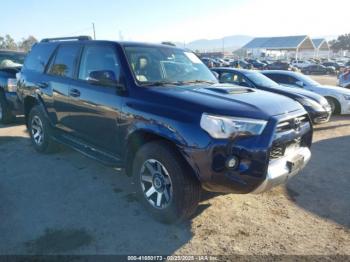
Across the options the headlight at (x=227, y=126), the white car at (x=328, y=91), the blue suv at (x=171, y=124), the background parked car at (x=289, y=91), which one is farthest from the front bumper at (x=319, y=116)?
the headlight at (x=227, y=126)

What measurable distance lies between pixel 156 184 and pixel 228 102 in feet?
3.88

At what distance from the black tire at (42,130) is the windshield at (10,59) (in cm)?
354

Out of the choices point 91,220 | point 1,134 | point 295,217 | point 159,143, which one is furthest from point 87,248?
point 1,134

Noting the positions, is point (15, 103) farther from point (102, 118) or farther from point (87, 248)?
point (87, 248)

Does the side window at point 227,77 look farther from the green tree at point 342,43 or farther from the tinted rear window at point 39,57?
the green tree at point 342,43

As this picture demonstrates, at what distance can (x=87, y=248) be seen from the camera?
3.02 metres

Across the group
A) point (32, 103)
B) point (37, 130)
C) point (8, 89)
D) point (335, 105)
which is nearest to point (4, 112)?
point (8, 89)

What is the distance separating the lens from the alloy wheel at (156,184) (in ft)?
11.0

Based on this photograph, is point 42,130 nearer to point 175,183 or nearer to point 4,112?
point 4,112

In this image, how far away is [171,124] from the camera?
10.2ft

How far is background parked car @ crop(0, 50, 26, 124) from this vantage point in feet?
25.0

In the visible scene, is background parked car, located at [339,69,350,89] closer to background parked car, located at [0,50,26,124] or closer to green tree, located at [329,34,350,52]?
background parked car, located at [0,50,26,124]

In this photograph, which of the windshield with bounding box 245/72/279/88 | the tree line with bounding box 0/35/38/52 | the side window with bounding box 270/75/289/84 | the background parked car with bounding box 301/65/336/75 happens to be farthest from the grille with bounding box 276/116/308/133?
the tree line with bounding box 0/35/38/52

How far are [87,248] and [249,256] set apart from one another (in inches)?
60.2
